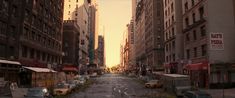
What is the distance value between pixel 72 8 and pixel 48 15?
72.7m

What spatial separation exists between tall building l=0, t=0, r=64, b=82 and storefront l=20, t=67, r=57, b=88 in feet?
4.44

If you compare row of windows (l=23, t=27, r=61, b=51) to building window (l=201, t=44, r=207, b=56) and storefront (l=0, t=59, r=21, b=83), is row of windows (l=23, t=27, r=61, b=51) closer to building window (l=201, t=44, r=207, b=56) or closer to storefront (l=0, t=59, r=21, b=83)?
storefront (l=0, t=59, r=21, b=83)

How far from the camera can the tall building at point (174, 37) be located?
7244 centimetres

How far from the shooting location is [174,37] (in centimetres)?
7450

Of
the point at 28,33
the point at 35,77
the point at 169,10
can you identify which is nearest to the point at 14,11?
the point at 28,33

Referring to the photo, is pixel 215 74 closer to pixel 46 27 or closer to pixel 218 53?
pixel 218 53

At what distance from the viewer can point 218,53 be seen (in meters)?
50.3

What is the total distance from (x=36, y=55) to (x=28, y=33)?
7.95m

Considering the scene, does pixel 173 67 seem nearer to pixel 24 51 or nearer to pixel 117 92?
pixel 117 92

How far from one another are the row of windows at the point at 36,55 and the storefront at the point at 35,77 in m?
5.13

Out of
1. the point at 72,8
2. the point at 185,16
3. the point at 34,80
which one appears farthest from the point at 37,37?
the point at 72,8

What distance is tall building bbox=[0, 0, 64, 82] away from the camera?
163ft

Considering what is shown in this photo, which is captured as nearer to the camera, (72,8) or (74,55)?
(74,55)

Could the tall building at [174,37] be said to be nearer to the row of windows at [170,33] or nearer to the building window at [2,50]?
the row of windows at [170,33]
